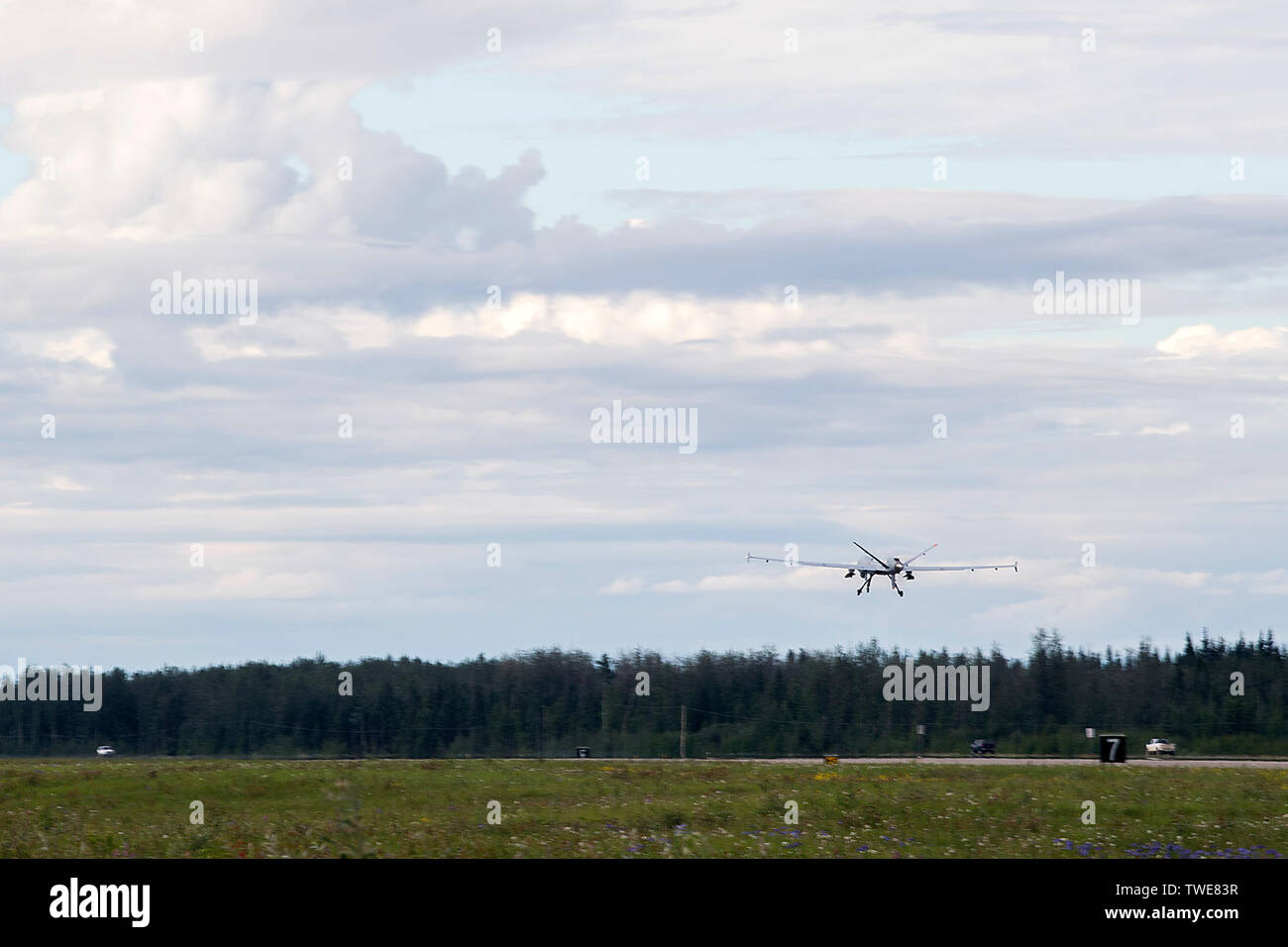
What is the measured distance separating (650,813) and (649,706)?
117 m

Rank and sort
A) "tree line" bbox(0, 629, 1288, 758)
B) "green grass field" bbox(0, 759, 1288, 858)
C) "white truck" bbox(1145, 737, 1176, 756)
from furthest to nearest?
"tree line" bbox(0, 629, 1288, 758)
"white truck" bbox(1145, 737, 1176, 756)
"green grass field" bbox(0, 759, 1288, 858)

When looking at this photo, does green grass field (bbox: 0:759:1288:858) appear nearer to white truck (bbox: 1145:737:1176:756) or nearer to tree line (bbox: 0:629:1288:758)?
white truck (bbox: 1145:737:1176:756)

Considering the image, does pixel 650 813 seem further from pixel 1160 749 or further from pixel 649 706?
pixel 649 706

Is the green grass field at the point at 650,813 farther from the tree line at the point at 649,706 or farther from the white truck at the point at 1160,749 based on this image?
the tree line at the point at 649,706

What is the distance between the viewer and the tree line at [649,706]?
385 feet

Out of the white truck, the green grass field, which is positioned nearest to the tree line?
the white truck

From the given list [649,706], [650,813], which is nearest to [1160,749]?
[650,813]

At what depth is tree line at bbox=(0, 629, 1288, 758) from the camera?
117 m

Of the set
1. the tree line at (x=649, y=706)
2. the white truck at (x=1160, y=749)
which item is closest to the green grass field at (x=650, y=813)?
the white truck at (x=1160, y=749)

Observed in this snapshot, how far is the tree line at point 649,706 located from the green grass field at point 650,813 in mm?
52724

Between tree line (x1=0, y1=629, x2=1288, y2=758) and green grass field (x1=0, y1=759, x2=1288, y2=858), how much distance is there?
173 feet

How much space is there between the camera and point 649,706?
15138 centimetres
